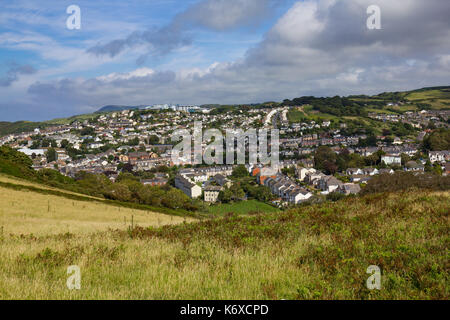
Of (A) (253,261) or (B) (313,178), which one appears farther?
(B) (313,178)

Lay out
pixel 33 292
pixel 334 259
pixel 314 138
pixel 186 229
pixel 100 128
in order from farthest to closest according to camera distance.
Answer: pixel 100 128 → pixel 314 138 → pixel 186 229 → pixel 334 259 → pixel 33 292

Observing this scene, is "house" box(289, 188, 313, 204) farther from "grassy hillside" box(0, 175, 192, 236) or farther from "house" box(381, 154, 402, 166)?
"house" box(381, 154, 402, 166)

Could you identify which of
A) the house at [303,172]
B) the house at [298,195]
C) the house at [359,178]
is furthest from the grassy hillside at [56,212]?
the house at [303,172]

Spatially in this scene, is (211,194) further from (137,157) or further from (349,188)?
(137,157)

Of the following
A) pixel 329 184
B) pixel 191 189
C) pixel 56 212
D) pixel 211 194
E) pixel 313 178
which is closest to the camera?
pixel 56 212

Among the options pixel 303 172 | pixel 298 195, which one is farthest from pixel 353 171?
pixel 298 195

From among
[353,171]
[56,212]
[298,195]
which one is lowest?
[298,195]

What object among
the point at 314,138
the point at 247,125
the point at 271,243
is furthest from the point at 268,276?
the point at 247,125

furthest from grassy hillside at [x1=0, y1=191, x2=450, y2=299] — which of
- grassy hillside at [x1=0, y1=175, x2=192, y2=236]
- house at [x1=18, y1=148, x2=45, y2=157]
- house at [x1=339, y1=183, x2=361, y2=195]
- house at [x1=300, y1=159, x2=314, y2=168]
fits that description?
house at [x1=18, y1=148, x2=45, y2=157]
